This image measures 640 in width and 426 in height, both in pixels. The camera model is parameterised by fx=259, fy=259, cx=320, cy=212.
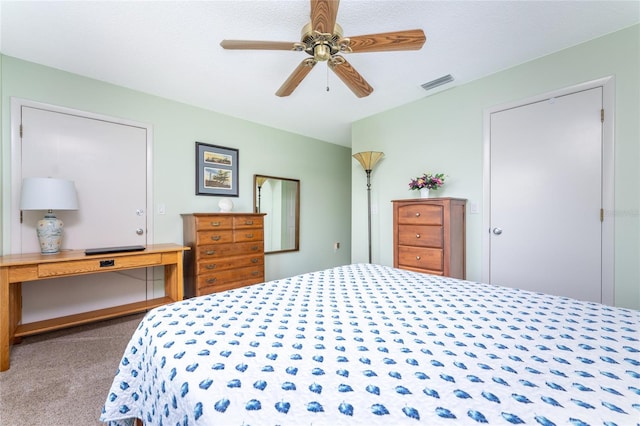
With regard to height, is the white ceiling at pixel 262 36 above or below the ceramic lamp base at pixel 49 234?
above

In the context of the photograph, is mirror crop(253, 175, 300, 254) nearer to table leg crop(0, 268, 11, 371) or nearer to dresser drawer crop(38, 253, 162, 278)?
dresser drawer crop(38, 253, 162, 278)

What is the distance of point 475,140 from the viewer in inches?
104

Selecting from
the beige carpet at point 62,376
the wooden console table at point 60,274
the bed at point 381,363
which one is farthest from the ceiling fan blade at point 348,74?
the beige carpet at point 62,376

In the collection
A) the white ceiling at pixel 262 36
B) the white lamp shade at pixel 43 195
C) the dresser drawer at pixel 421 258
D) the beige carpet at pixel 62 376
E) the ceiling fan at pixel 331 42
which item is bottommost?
the beige carpet at pixel 62 376

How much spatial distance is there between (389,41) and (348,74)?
0.39 meters

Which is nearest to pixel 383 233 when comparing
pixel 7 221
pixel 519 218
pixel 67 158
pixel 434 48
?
pixel 519 218

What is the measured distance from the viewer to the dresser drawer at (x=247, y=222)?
314 cm

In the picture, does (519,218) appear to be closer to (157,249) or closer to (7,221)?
(157,249)

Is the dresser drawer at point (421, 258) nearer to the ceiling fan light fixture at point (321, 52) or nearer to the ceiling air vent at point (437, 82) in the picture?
the ceiling air vent at point (437, 82)

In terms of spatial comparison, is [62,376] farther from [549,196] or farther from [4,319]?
[549,196]

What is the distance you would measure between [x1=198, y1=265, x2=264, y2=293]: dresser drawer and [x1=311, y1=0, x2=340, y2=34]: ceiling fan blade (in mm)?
2546

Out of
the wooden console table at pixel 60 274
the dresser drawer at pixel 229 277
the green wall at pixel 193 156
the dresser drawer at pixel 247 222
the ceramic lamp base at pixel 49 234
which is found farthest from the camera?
the dresser drawer at pixel 247 222

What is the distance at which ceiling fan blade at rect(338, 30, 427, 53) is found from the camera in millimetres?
1511

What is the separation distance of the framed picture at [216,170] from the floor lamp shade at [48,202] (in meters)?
1.24
